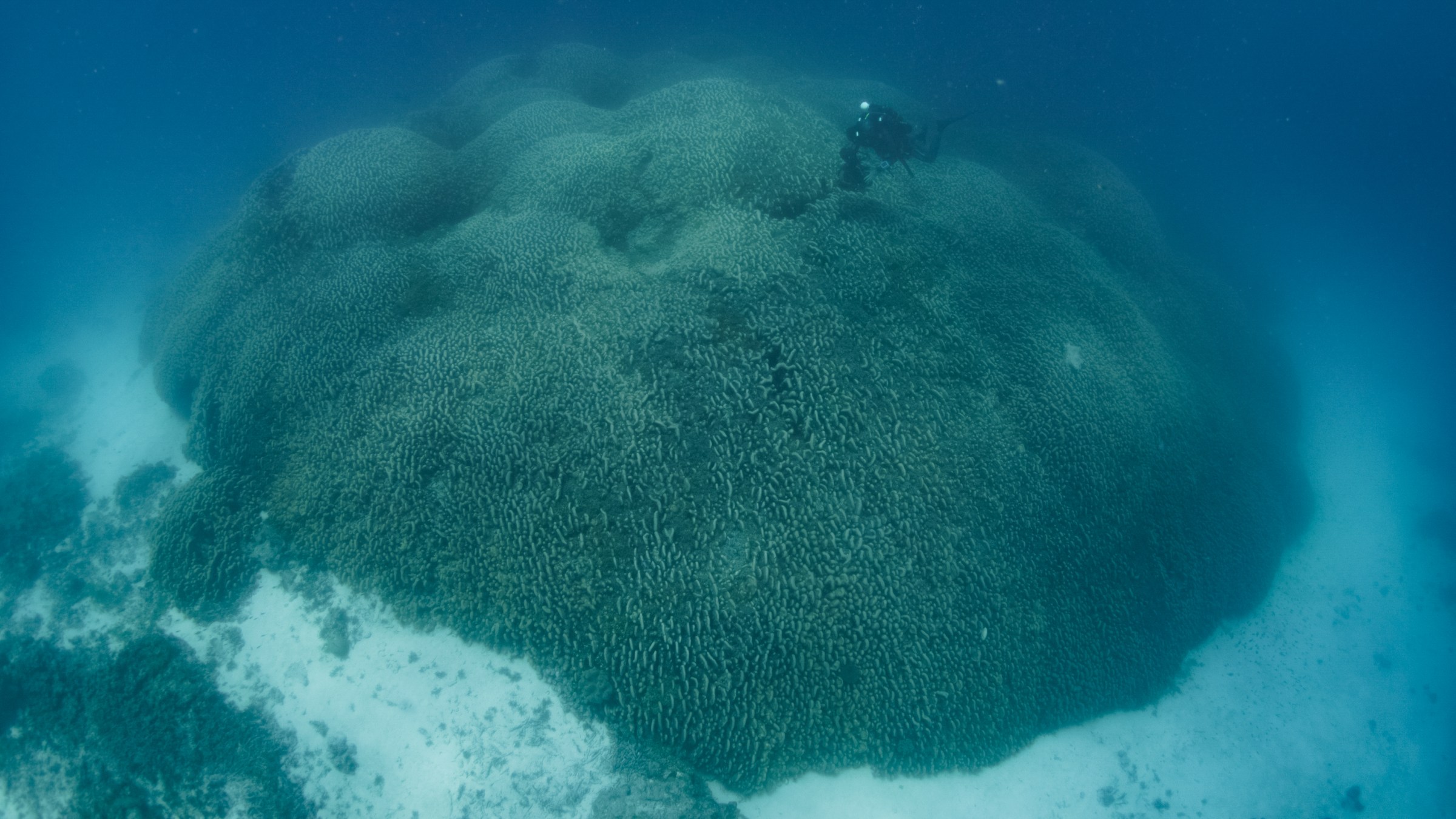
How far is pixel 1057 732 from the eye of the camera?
7418mm

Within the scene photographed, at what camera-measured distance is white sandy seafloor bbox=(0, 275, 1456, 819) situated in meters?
6.13

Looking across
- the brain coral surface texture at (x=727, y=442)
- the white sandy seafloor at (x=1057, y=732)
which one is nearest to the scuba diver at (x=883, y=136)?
the brain coral surface texture at (x=727, y=442)

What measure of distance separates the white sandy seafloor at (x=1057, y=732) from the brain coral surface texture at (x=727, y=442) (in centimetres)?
45

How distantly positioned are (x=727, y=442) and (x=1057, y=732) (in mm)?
6282

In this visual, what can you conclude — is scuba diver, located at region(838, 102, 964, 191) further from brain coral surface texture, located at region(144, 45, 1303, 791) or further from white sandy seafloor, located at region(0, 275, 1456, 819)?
white sandy seafloor, located at region(0, 275, 1456, 819)

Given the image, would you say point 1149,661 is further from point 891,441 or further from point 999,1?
point 999,1

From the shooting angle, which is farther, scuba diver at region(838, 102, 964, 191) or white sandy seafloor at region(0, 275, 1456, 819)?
scuba diver at region(838, 102, 964, 191)

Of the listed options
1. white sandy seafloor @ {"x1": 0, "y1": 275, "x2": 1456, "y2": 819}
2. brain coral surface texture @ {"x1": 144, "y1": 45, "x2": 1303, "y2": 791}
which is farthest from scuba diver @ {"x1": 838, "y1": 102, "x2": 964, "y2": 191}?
white sandy seafloor @ {"x1": 0, "y1": 275, "x2": 1456, "y2": 819}

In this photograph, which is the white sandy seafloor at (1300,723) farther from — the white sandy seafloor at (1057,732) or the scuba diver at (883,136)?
the scuba diver at (883,136)

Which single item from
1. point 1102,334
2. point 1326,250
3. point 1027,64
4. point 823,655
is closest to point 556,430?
point 823,655

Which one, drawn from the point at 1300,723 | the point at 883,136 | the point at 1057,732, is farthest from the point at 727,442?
the point at 1300,723

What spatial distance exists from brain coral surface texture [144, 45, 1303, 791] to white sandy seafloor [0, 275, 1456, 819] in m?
0.45

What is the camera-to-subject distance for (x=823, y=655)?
19.6 feet

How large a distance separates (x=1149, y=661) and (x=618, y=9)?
42.1 metres
